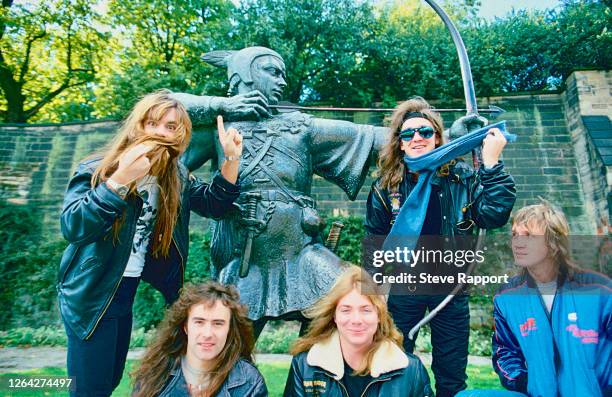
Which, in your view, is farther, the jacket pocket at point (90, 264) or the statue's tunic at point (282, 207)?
the statue's tunic at point (282, 207)

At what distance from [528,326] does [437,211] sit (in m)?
0.75

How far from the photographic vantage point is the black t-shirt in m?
2.11

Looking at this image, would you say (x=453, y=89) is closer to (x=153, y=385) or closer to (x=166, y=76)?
(x=166, y=76)

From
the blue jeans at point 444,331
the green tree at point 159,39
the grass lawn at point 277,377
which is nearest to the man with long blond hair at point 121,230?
the blue jeans at point 444,331

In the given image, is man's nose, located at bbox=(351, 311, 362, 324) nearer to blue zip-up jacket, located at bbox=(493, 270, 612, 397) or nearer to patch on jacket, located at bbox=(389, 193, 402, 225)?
Result: patch on jacket, located at bbox=(389, 193, 402, 225)

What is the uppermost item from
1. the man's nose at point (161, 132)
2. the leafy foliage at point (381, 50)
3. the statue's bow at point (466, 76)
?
the leafy foliage at point (381, 50)

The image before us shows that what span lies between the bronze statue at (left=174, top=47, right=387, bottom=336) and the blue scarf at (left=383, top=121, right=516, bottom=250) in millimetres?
419

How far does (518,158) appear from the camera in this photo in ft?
36.3

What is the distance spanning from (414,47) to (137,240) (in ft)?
→ 33.9

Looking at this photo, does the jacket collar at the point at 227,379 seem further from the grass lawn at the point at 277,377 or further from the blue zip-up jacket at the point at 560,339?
the grass lawn at the point at 277,377

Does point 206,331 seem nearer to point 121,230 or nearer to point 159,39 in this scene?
→ point 121,230

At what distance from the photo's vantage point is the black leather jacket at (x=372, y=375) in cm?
209

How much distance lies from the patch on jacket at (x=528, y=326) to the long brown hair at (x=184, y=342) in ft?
4.61

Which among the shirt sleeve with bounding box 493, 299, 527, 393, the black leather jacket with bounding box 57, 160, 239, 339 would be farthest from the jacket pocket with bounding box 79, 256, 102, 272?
the shirt sleeve with bounding box 493, 299, 527, 393
